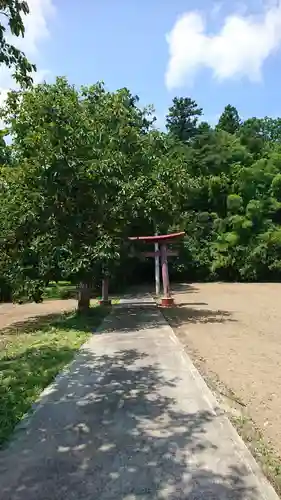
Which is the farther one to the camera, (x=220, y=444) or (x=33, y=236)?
(x=33, y=236)

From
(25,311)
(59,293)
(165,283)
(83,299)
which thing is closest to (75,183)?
(83,299)

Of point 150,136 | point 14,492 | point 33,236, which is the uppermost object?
point 150,136

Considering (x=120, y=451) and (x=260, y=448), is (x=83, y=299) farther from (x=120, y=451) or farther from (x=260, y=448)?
(x=260, y=448)

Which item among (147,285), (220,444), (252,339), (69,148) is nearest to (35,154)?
(69,148)

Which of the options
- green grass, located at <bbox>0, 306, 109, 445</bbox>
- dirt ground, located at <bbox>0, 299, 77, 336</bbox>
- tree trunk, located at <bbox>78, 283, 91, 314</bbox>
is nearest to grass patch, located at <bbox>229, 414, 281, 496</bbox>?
green grass, located at <bbox>0, 306, 109, 445</bbox>

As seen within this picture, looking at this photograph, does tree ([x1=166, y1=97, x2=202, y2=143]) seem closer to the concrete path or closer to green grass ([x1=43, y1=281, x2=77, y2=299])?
green grass ([x1=43, y1=281, x2=77, y2=299])

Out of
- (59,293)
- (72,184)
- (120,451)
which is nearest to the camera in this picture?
(120,451)

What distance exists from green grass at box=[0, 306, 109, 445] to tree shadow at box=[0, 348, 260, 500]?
24 centimetres

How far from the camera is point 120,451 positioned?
3.88 metres

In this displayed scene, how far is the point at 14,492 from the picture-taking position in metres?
3.27

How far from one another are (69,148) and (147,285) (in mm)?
19473

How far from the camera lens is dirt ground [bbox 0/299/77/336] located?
15.1 meters

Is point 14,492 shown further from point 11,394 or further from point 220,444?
point 11,394

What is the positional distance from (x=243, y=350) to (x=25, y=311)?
11.1 m
